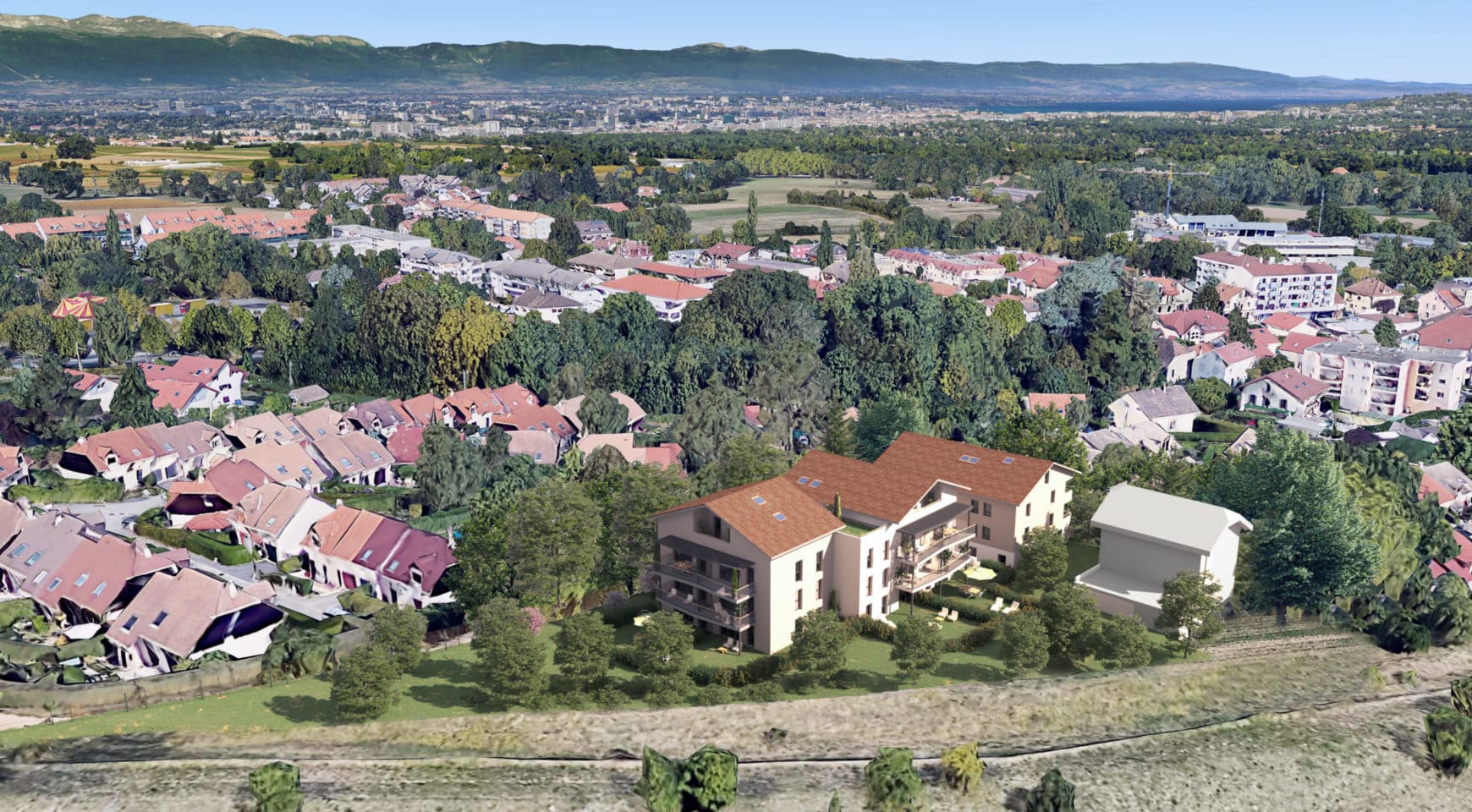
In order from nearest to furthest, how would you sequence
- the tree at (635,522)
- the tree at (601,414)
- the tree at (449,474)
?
the tree at (635,522) → the tree at (449,474) → the tree at (601,414)

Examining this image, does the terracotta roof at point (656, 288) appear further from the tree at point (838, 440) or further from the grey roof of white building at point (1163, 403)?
the tree at point (838, 440)

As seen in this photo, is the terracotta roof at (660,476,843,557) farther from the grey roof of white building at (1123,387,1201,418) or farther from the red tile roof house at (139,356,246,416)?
the red tile roof house at (139,356,246,416)

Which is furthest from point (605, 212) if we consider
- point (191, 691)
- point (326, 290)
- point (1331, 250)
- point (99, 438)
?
point (191, 691)

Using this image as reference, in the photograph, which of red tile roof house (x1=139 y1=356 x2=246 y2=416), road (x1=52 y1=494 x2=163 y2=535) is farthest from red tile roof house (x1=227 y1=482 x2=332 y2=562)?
red tile roof house (x1=139 y1=356 x2=246 y2=416)

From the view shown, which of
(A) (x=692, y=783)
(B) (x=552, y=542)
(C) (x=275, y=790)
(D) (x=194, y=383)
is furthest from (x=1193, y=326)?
(C) (x=275, y=790)

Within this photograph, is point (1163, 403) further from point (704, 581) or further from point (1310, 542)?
point (704, 581)

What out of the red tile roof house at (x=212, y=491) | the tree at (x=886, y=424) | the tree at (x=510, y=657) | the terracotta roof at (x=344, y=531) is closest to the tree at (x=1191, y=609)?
the tree at (x=886, y=424)
